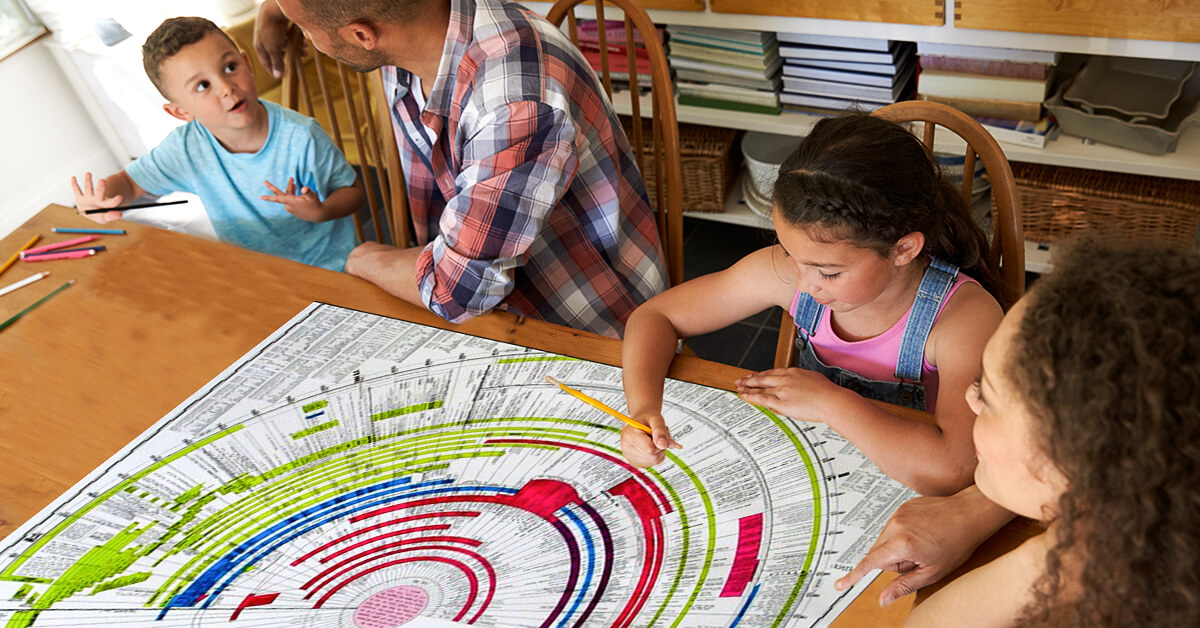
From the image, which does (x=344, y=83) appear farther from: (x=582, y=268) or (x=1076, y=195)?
(x=1076, y=195)

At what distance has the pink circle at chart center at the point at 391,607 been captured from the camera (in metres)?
0.90

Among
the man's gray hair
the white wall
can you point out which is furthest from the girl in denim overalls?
the white wall

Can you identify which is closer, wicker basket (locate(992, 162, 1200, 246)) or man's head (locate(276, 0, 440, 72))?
man's head (locate(276, 0, 440, 72))

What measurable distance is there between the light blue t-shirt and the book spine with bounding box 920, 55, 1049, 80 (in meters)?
1.20

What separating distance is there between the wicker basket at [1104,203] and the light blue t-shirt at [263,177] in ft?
4.55

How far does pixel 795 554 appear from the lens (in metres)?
0.88

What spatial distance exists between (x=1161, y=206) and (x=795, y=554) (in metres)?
1.42

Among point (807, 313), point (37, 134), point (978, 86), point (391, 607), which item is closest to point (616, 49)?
point (978, 86)

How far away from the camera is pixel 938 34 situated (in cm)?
185

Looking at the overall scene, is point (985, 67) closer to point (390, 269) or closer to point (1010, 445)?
point (390, 269)

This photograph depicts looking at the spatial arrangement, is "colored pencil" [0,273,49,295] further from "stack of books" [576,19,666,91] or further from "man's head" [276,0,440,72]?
"stack of books" [576,19,666,91]

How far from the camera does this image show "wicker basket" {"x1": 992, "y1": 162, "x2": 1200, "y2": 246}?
186cm

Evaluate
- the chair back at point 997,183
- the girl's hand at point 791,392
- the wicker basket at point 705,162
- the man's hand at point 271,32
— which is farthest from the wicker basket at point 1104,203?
the man's hand at point 271,32

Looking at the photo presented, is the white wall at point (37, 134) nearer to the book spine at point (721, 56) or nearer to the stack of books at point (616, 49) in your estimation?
the stack of books at point (616, 49)
